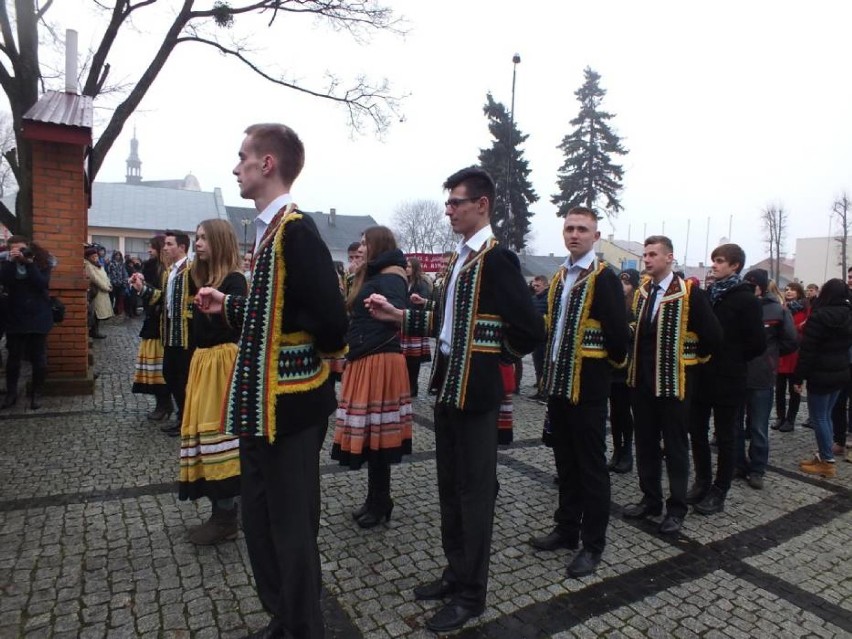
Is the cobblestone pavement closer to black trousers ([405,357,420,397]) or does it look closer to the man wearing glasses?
the man wearing glasses

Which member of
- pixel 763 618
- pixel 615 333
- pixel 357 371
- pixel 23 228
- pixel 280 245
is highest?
pixel 23 228

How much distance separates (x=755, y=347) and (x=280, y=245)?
424 cm

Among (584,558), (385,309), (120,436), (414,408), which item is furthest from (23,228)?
(584,558)

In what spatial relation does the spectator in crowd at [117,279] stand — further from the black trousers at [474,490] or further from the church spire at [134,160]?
the church spire at [134,160]

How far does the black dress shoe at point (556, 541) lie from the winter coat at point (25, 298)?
6223mm

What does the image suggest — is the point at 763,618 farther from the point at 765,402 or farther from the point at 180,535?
the point at 180,535

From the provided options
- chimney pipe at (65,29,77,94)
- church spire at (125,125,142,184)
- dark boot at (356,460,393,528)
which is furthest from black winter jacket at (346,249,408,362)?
church spire at (125,125,142,184)

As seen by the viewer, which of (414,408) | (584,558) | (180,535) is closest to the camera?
(584,558)

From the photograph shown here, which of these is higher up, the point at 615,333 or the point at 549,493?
the point at 615,333

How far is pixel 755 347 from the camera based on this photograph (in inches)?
190

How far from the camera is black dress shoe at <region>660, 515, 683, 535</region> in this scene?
4250 millimetres

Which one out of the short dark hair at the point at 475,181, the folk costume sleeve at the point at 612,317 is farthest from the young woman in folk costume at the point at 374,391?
the folk costume sleeve at the point at 612,317

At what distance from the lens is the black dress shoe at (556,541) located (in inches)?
154

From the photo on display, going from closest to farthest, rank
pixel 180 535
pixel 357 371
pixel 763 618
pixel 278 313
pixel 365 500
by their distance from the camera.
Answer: pixel 278 313 < pixel 763 618 < pixel 180 535 < pixel 357 371 < pixel 365 500
